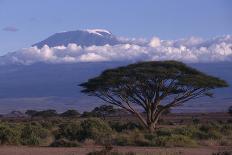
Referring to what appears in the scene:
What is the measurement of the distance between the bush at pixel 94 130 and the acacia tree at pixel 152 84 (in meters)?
6.98

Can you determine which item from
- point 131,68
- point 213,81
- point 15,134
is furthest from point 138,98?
point 15,134

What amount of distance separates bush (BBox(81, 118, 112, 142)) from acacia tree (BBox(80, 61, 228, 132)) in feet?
22.9

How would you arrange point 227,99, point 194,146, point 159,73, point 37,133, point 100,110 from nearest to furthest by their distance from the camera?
1. point 194,146
2. point 37,133
3. point 159,73
4. point 100,110
5. point 227,99

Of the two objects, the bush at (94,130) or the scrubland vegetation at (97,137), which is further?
the bush at (94,130)

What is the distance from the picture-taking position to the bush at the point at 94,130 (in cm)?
3562

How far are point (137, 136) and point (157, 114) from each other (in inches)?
433

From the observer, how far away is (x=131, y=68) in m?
47.1

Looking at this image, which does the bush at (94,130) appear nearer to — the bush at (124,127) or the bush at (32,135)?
the bush at (32,135)

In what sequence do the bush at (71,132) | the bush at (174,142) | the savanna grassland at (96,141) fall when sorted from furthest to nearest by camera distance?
1. the bush at (71,132)
2. the bush at (174,142)
3. the savanna grassland at (96,141)

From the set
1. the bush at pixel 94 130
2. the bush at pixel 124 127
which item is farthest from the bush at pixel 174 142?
the bush at pixel 124 127

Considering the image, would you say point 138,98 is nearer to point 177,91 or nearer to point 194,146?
point 177,91

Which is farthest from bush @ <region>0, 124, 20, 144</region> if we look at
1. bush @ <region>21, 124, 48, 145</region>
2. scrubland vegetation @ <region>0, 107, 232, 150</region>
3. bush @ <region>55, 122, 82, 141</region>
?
bush @ <region>55, 122, 82, 141</region>

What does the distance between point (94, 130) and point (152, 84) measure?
10.4 metres

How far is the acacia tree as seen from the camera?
4538cm
